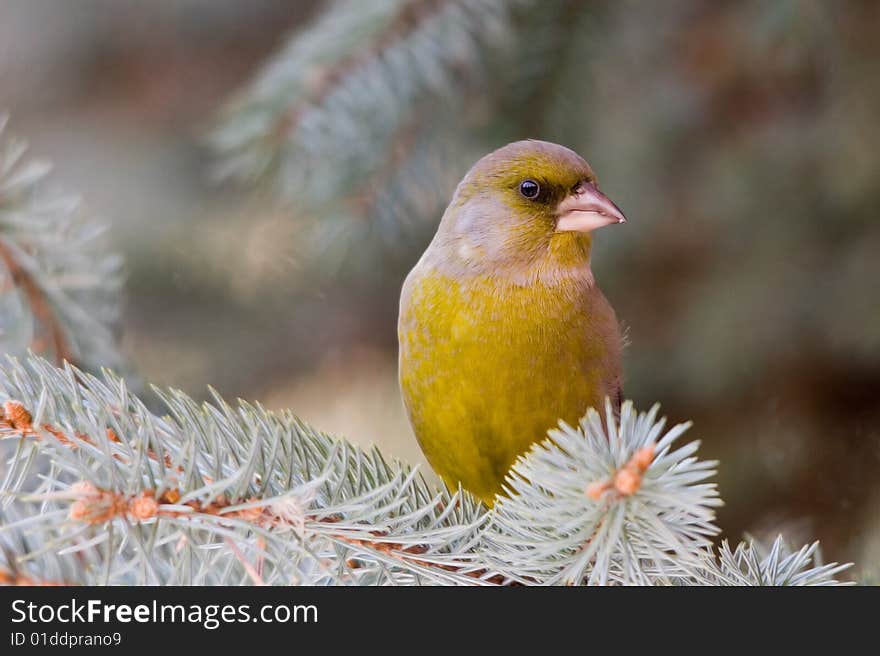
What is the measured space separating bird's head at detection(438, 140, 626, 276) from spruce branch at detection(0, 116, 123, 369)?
0.57m

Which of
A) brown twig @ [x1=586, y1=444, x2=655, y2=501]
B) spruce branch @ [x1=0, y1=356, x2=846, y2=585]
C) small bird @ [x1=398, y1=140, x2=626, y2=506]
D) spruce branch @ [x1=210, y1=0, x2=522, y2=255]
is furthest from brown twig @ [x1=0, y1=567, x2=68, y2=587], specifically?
spruce branch @ [x1=210, y1=0, x2=522, y2=255]

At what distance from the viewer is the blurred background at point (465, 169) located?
1632 mm

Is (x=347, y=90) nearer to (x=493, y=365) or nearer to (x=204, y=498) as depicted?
(x=493, y=365)

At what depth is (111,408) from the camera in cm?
93

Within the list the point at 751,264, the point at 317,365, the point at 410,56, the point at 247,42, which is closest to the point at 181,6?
the point at 247,42

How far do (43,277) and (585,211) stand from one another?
79cm

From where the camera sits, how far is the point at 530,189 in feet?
5.06

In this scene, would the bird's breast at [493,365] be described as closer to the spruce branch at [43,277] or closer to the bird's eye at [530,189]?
the bird's eye at [530,189]

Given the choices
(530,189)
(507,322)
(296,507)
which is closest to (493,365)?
(507,322)

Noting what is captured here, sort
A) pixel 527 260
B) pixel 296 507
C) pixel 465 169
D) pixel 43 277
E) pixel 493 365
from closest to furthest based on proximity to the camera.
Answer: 1. pixel 296 507
2. pixel 43 277
3. pixel 493 365
4. pixel 527 260
5. pixel 465 169

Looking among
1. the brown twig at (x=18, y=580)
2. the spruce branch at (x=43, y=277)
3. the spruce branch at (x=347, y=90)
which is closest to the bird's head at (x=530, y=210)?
the spruce branch at (x=347, y=90)
